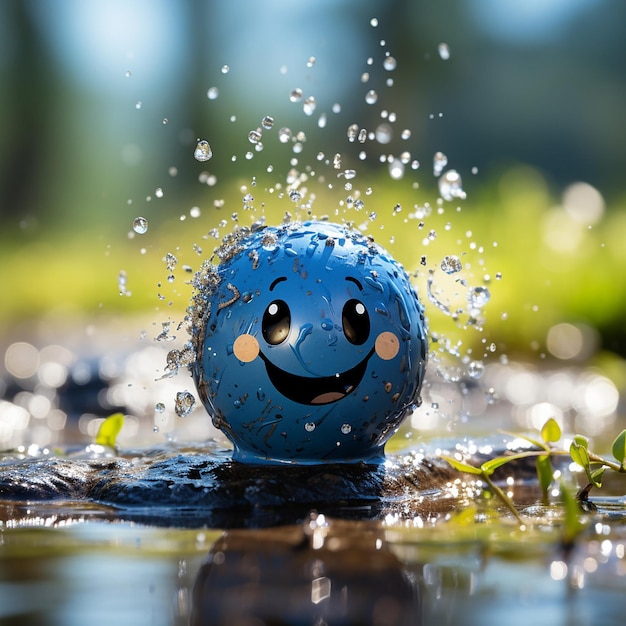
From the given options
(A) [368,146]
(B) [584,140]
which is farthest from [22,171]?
(B) [584,140]

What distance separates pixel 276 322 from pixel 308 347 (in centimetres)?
19

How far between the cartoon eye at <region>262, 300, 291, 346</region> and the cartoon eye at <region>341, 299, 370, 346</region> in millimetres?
250

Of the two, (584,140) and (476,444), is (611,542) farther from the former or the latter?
(584,140)

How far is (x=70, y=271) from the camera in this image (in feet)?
64.7

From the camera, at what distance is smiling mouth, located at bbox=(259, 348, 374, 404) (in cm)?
444

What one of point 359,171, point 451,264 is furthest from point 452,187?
point 359,171

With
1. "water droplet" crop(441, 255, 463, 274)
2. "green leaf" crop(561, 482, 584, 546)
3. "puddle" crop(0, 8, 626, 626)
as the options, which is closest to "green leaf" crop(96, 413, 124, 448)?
"puddle" crop(0, 8, 626, 626)

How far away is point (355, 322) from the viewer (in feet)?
14.6

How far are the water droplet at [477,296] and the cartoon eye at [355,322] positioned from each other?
3.82 ft

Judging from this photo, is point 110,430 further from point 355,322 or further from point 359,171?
point 359,171

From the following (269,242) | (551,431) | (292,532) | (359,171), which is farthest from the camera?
(359,171)

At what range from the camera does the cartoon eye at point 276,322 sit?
14.6ft

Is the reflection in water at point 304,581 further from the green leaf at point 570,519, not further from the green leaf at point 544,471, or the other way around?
the green leaf at point 544,471

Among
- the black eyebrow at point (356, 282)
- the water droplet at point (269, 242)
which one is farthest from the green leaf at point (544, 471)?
the water droplet at point (269, 242)
